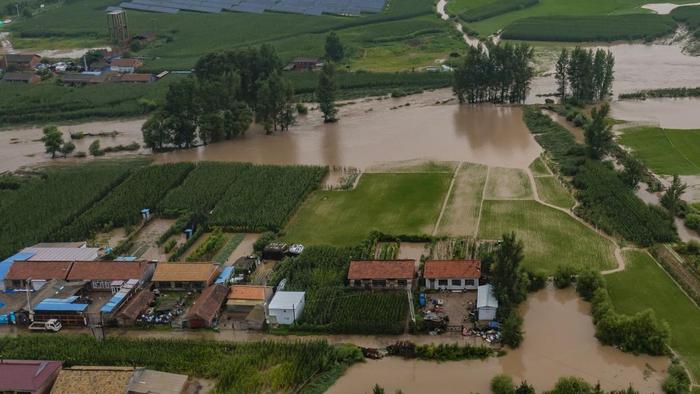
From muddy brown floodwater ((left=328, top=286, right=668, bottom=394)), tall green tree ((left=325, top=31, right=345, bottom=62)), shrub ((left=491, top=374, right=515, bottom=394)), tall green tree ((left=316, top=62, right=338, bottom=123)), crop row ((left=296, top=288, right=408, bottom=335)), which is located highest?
tall green tree ((left=325, top=31, right=345, bottom=62))

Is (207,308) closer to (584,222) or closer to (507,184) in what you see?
(584,222)

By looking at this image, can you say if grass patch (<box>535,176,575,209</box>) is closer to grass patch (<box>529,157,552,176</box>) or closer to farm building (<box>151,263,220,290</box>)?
grass patch (<box>529,157,552,176</box>)

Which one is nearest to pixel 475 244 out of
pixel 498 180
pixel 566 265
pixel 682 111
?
pixel 566 265

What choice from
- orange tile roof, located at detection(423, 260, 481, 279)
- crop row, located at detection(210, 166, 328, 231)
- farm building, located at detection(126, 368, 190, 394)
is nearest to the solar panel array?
crop row, located at detection(210, 166, 328, 231)

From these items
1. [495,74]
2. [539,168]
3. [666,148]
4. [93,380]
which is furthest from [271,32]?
[93,380]

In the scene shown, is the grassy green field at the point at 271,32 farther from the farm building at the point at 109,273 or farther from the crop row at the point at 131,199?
the farm building at the point at 109,273

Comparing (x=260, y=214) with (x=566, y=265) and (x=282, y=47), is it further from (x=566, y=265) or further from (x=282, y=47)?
(x=282, y=47)

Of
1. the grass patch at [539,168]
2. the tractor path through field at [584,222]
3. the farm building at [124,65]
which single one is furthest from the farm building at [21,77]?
the tractor path through field at [584,222]
